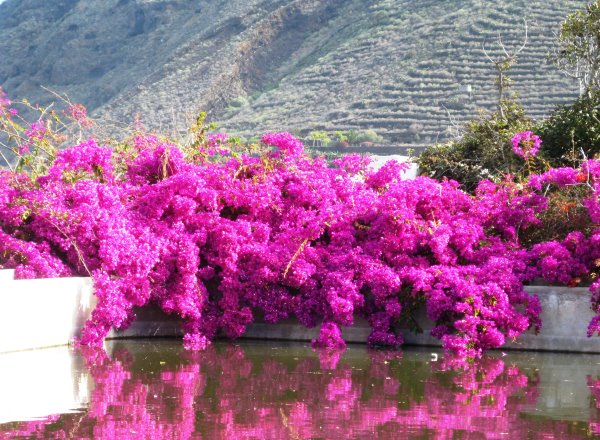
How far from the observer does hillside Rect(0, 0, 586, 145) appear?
2229 inches

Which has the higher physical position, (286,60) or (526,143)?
(286,60)

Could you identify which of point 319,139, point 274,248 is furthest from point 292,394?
point 319,139

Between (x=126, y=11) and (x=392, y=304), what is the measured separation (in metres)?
106

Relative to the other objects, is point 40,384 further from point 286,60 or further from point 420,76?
point 286,60

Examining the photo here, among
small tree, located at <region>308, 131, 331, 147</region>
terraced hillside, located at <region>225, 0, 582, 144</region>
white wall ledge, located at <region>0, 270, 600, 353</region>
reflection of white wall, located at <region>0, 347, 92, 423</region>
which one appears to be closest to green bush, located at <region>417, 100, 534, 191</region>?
white wall ledge, located at <region>0, 270, 600, 353</region>

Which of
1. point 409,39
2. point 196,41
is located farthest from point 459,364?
point 196,41

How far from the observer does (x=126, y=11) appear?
113 m

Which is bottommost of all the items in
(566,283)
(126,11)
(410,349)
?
(410,349)

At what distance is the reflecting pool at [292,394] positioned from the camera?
6789 mm

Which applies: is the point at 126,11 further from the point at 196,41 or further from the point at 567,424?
the point at 567,424

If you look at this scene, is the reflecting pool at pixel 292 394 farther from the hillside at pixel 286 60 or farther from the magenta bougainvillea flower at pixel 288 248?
the hillside at pixel 286 60

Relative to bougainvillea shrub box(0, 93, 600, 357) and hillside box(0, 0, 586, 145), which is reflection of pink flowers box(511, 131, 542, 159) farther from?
hillside box(0, 0, 586, 145)

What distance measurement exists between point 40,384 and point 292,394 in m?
A: 1.96

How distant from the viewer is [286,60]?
87.1m
